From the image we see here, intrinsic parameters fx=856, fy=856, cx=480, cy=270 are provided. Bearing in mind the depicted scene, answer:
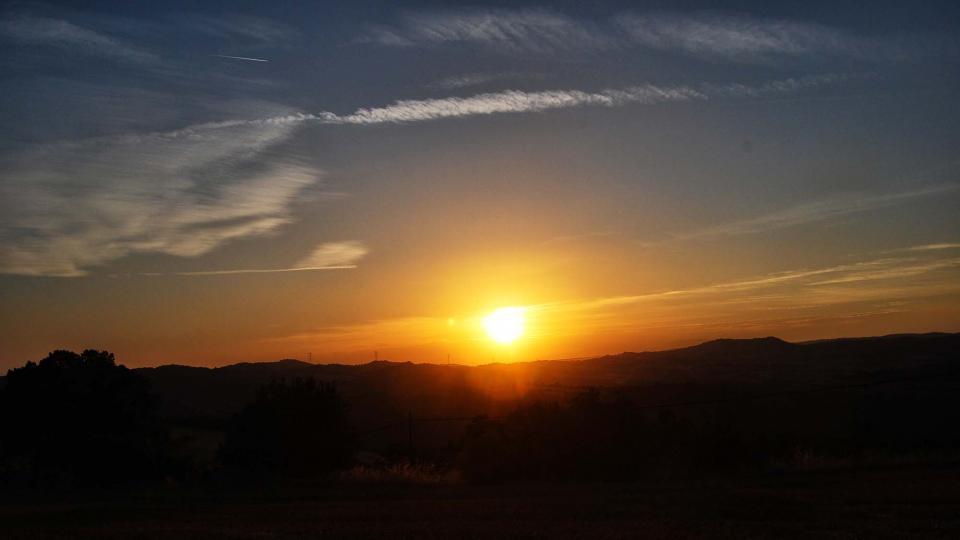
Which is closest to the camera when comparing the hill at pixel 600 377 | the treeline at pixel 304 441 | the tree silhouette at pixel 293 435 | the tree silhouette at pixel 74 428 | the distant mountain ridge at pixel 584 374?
the treeline at pixel 304 441

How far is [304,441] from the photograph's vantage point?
122 ft

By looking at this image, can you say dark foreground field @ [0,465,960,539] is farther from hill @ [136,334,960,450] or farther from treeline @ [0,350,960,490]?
hill @ [136,334,960,450]

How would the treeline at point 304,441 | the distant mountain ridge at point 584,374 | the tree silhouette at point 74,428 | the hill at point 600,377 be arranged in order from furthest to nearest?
the distant mountain ridge at point 584,374 → the hill at point 600,377 → the tree silhouette at point 74,428 → the treeline at point 304,441

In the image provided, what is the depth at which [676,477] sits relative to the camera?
2878cm

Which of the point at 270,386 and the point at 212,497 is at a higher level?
the point at 270,386

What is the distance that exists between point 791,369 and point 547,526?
116m

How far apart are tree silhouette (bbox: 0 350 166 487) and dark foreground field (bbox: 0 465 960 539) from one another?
1172 cm

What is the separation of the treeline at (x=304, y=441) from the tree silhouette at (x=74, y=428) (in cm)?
5

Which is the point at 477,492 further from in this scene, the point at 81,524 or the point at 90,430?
the point at 90,430

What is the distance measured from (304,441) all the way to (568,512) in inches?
804

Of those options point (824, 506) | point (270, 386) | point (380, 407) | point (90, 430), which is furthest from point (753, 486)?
point (380, 407)

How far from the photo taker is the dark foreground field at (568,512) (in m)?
15.8

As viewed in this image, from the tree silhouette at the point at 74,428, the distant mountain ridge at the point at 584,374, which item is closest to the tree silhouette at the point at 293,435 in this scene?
the tree silhouette at the point at 74,428

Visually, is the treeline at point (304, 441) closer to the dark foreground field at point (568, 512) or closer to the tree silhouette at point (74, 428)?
the tree silhouette at point (74, 428)
